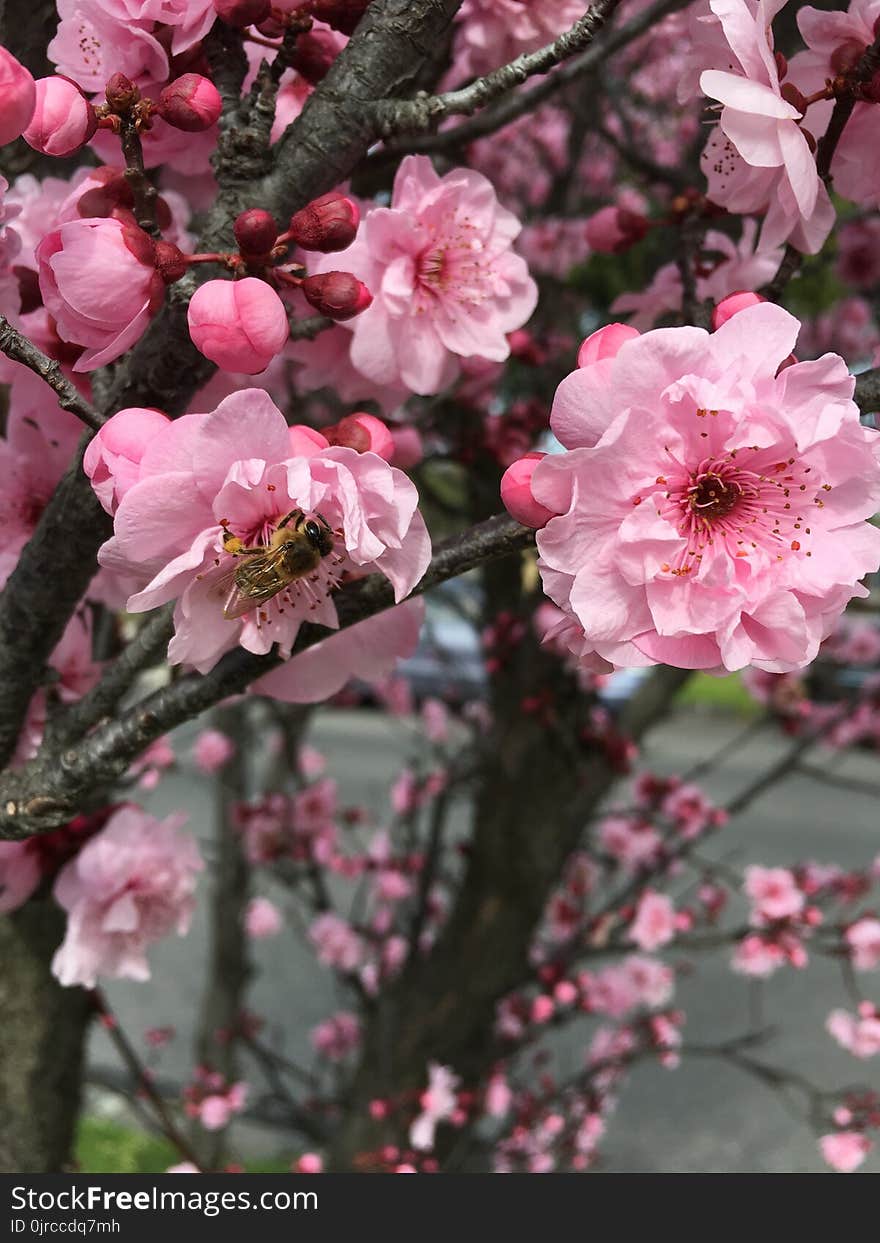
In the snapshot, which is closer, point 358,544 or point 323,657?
point 358,544

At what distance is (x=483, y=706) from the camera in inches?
141

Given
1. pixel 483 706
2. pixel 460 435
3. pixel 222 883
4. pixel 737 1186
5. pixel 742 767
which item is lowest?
pixel 742 767

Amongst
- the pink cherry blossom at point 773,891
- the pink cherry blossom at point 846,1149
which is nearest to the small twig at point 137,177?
the pink cherry blossom at point 773,891

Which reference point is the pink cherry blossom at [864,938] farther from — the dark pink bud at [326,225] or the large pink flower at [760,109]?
the dark pink bud at [326,225]

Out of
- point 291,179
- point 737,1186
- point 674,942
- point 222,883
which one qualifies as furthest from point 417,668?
point 291,179

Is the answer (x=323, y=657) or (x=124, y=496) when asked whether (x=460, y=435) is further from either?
(x=124, y=496)

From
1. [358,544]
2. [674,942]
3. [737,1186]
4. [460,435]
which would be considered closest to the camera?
[358,544]

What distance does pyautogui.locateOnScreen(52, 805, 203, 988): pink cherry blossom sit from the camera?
3.85ft

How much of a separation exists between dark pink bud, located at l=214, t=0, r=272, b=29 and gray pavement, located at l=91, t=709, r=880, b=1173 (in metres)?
3.09

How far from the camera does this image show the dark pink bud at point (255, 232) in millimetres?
725

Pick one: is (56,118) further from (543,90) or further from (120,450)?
(543,90)

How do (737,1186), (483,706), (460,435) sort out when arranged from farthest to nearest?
(483,706)
(460,435)
(737,1186)

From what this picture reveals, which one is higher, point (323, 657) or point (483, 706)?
point (323, 657)

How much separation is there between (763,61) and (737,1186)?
1.55 metres
